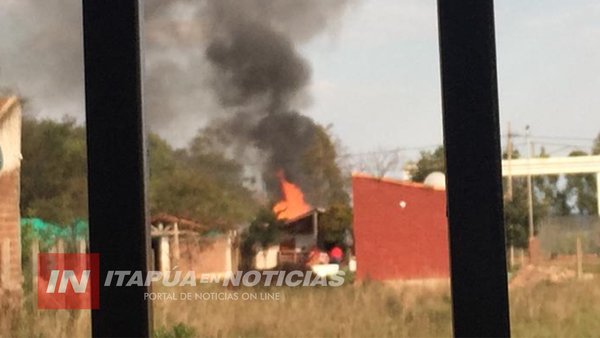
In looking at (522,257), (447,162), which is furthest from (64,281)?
(522,257)

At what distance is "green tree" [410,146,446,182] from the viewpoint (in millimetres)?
1407

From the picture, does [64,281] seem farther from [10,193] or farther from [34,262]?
[10,193]

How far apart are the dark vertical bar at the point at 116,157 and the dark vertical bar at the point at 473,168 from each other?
57cm

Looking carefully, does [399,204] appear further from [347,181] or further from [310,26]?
[310,26]

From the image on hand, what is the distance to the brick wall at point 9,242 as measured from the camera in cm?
146

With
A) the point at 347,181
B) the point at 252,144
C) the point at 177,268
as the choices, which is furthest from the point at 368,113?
the point at 177,268

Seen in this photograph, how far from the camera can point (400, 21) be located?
1467 millimetres

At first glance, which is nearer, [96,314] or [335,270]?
[96,314]

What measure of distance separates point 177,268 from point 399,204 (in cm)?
48

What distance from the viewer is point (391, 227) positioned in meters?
1.46

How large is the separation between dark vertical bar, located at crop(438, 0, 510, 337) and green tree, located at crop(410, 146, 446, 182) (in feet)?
0.49

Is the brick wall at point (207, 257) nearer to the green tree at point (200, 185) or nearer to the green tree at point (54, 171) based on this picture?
the green tree at point (200, 185)

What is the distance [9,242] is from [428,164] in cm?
89

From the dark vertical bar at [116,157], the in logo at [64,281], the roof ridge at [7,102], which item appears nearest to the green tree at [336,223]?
the dark vertical bar at [116,157]
